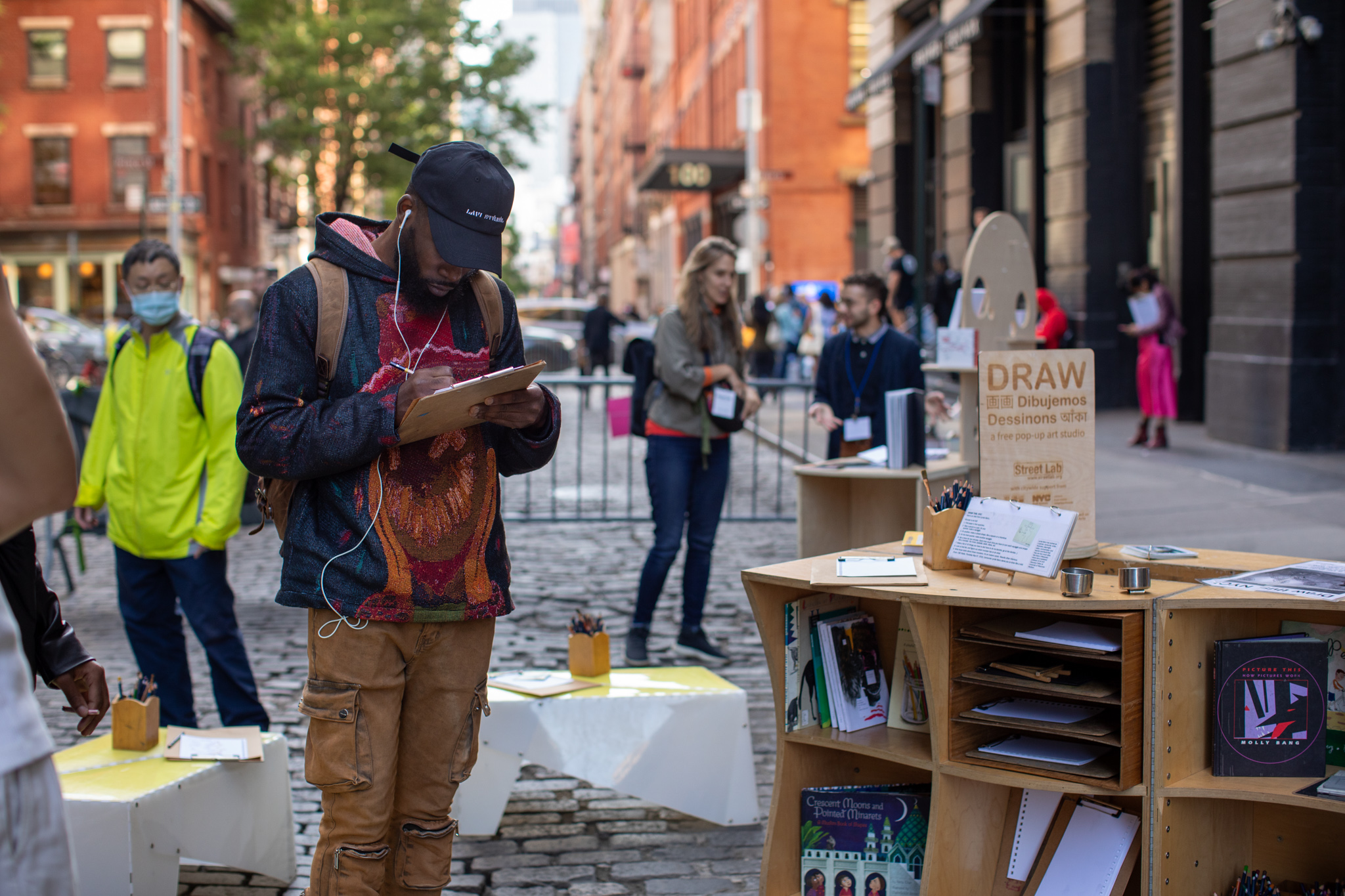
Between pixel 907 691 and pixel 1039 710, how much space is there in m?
0.51

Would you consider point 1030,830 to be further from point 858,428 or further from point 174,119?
point 174,119

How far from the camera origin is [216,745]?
4.21 m

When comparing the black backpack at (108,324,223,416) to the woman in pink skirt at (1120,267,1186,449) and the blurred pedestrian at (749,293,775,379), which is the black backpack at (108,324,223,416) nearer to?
the woman in pink skirt at (1120,267,1186,449)

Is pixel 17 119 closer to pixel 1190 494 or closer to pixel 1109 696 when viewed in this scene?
pixel 1190 494

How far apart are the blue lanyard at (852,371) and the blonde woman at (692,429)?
0.89 m

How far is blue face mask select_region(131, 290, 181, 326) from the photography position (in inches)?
198

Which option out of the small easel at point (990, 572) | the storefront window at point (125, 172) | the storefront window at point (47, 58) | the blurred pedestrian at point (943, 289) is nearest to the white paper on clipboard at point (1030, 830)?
the small easel at point (990, 572)

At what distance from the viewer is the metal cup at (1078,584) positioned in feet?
11.4

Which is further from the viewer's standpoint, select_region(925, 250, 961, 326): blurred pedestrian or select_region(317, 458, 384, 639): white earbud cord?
select_region(925, 250, 961, 326): blurred pedestrian

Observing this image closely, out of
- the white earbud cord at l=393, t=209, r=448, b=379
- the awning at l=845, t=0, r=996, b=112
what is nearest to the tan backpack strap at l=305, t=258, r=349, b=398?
the white earbud cord at l=393, t=209, r=448, b=379

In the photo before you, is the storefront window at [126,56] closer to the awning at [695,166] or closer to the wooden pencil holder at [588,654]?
the awning at [695,166]

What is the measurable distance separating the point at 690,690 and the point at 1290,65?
9.72 meters

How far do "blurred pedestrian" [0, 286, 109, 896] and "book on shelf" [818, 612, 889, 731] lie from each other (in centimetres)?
263

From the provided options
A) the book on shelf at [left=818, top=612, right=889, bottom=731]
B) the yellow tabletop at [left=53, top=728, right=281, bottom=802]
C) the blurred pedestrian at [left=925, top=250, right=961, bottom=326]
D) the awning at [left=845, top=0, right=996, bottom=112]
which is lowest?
the yellow tabletop at [left=53, top=728, right=281, bottom=802]
